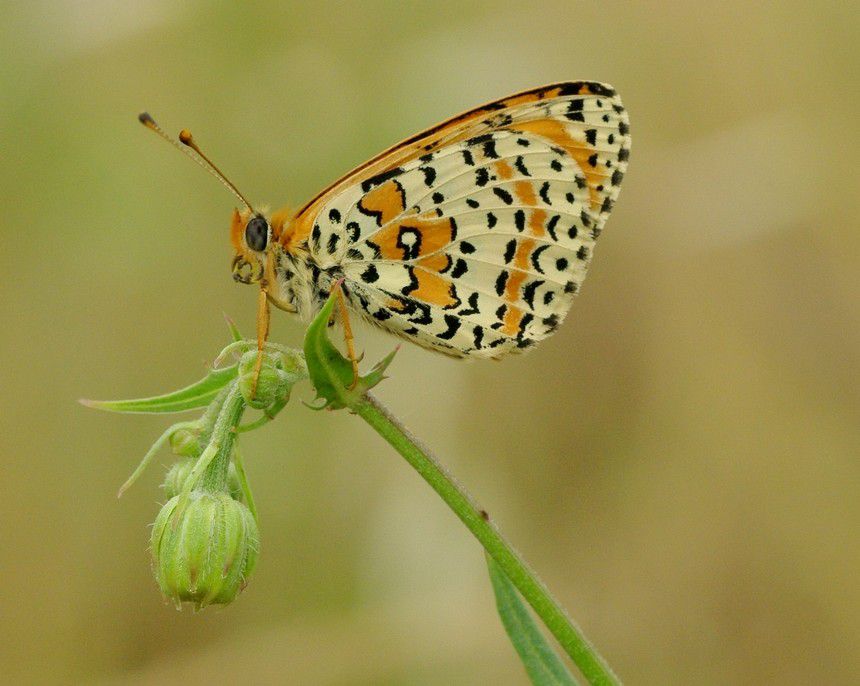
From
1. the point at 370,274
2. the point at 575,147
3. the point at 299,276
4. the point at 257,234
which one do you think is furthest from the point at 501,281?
the point at 257,234

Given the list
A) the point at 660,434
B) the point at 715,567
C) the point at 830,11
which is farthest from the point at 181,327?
the point at 830,11

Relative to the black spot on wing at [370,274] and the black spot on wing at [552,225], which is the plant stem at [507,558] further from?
the black spot on wing at [552,225]

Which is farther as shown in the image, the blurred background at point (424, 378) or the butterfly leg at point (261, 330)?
the blurred background at point (424, 378)

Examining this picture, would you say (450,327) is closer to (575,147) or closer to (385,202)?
(385,202)

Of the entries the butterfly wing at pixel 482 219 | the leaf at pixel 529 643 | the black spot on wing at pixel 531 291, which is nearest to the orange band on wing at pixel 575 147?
the butterfly wing at pixel 482 219

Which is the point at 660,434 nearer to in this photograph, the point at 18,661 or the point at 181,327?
the point at 181,327

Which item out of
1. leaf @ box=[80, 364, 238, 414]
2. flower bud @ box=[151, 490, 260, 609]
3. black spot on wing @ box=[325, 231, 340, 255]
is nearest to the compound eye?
black spot on wing @ box=[325, 231, 340, 255]
